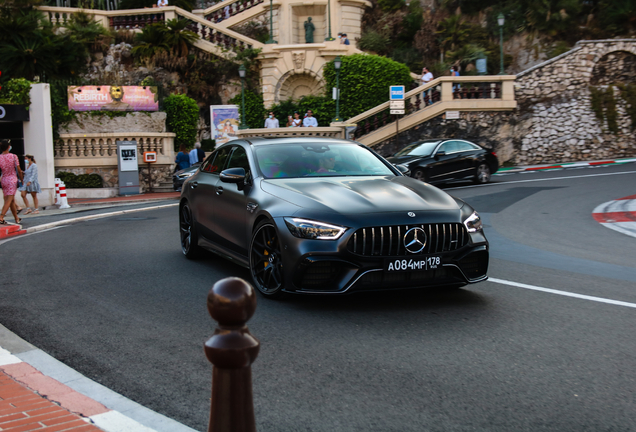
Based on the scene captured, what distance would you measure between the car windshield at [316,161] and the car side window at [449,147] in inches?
509

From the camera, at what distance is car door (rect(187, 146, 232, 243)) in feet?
26.6

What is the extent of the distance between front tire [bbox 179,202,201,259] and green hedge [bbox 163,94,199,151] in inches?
891

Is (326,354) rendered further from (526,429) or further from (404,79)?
(404,79)

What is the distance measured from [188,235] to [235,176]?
2.33 meters

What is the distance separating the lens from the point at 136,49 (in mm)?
36594

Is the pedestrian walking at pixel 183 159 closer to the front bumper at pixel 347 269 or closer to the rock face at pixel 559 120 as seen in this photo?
the rock face at pixel 559 120

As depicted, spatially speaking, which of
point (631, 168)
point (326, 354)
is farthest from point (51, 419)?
point (631, 168)

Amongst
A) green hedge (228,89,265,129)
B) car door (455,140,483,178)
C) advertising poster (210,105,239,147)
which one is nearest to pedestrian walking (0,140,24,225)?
car door (455,140,483,178)

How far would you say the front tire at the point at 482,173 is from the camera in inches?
815

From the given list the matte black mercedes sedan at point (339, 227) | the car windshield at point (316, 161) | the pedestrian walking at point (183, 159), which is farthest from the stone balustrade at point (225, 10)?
the matte black mercedes sedan at point (339, 227)

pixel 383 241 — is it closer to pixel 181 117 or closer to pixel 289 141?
pixel 289 141

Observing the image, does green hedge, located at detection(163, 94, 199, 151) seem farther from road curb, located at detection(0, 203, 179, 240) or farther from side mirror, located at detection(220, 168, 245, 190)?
side mirror, located at detection(220, 168, 245, 190)

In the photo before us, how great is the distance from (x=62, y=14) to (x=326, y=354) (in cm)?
3855

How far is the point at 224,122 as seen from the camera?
33281 mm
